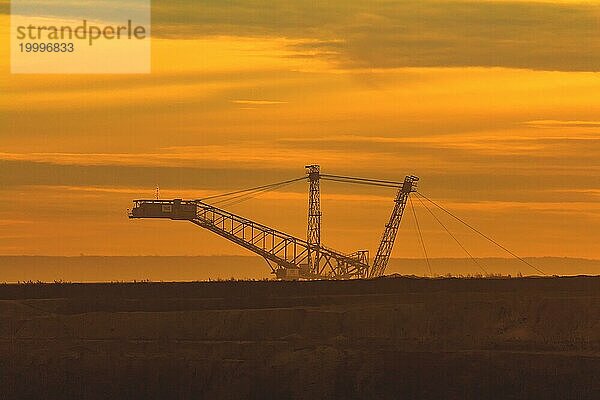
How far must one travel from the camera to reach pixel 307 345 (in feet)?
246

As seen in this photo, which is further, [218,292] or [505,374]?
[218,292]

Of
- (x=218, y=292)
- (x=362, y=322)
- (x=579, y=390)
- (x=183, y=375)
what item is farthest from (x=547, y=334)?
(x=218, y=292)

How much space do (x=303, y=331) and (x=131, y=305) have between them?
1654 cm

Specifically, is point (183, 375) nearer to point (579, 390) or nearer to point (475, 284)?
point (579, 390)

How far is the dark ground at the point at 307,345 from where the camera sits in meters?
69.2

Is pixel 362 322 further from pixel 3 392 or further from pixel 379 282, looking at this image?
pixel 379 282

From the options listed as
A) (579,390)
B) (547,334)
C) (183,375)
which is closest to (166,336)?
(183,375)

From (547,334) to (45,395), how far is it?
26368 mm

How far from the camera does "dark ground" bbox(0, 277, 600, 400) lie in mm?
69250

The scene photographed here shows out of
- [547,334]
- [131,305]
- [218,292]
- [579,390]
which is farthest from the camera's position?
[218,292]

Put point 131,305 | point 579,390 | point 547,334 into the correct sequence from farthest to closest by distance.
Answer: point 131,305 < point 547,334 < point 579,390

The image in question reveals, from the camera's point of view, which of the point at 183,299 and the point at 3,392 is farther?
the point at 183,299

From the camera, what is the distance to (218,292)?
10975 centimetres

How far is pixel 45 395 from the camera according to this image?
7181 cm
